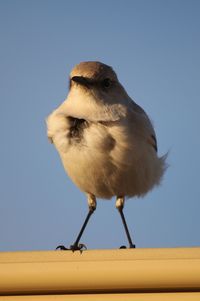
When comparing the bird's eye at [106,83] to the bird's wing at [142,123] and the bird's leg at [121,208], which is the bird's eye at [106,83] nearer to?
the bird's wing at [142,123]

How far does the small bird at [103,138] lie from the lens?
3354 millimetres

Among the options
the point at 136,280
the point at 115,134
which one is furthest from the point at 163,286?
the point at 115,134

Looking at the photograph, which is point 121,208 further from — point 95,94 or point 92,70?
point 92,70

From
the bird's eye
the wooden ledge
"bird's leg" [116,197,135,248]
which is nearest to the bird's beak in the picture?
the bird's eye

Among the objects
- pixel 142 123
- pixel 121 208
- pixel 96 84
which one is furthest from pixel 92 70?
pixel 121 208

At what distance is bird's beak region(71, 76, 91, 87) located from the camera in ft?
11.8

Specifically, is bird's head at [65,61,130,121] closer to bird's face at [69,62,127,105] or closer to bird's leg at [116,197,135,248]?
bird's face at [69,62,127,105]

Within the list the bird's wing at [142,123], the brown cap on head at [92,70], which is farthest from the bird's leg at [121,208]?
the brown cap on head at [92,70]

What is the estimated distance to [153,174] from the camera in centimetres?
382

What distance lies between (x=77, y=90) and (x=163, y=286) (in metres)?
2.31

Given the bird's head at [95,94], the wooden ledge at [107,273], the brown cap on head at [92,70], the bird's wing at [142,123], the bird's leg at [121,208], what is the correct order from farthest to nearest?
the bird's leg at [121,208] < the brown cap on head at [92,70] < the bird's wing at [142,123] < the bird's head at [95,94] < the wooden ledge at [107,273]

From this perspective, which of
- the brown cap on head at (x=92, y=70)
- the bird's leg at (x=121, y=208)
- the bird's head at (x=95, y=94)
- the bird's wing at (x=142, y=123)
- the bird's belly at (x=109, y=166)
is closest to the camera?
the bird's belly at (x=109, y=166)

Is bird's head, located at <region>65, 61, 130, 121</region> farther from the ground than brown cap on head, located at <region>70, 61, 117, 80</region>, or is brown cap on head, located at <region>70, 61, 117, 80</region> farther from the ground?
brown cap on head, located at <region>70, 61, 117, 80</region>

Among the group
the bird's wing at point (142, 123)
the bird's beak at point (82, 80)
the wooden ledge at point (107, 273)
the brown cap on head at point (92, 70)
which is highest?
the brown cap on head at point (92, 70)
